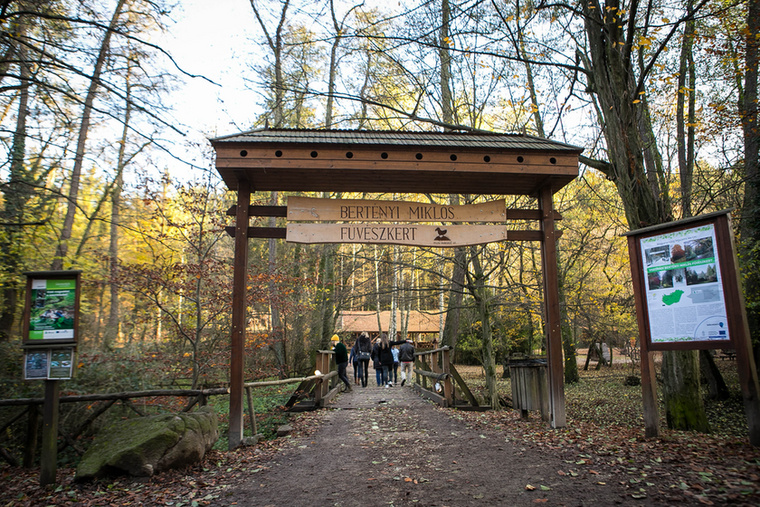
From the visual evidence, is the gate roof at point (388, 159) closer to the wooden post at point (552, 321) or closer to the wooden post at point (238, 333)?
the wooden post at point (552, 321)

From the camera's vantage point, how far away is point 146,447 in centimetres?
448

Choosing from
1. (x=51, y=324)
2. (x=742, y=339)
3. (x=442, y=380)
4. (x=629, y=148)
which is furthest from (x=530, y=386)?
(x=51, y=324)

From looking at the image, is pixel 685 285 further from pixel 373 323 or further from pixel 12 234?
pixel 373 323

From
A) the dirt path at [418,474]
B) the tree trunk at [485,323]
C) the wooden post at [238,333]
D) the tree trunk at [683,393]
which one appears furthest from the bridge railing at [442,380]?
the wooden post at [238,333]

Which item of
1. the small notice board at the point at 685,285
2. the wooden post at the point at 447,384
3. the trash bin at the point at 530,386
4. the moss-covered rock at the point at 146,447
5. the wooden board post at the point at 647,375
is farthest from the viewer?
the wooden post at the point at 447,384

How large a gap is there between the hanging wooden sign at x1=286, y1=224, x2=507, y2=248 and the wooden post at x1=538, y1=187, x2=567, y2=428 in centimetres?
67

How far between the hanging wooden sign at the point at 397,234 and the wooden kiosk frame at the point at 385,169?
1.15 ft

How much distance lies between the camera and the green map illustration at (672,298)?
4383 millimetres

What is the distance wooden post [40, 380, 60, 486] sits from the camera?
4.40 meters

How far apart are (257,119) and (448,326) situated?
36.4 ft

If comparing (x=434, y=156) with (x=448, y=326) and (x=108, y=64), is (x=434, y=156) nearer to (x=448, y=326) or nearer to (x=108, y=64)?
(x=108, y=64)

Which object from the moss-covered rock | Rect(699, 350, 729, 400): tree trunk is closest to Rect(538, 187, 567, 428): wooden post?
the moss-covered rock

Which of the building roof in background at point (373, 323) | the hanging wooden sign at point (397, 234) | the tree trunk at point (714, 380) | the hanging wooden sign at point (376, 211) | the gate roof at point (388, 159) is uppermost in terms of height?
the gate roof at point (388, 159)

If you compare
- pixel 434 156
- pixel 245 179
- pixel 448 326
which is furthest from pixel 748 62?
pixel 448 326
